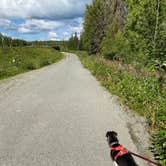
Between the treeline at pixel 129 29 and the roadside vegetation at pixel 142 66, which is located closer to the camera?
the roadside vegetation at pixel 142 66

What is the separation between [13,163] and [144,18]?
1611cm

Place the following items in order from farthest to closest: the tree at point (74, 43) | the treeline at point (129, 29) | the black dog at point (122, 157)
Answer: the tree at point (74, 43) < the treeline at point (129, 29) < the black dog at point (122, 157)

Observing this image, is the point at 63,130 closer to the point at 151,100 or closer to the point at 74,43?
the point at 151,100

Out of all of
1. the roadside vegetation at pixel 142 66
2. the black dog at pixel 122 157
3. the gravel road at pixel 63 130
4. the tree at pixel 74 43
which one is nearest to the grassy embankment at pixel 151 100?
the roadside vegetation at pixel 142 66

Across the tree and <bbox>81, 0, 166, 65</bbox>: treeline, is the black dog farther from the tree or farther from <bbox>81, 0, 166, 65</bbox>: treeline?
the tree

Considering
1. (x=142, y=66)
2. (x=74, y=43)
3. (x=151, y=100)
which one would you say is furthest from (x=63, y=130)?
(x=74, y=43)

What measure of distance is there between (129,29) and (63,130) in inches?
755

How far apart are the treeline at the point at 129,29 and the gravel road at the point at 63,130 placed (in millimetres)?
2329

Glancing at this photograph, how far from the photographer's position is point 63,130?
22.8 feet

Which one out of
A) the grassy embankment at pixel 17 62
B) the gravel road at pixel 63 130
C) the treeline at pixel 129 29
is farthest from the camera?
the grassy embankment at pixel 17 62

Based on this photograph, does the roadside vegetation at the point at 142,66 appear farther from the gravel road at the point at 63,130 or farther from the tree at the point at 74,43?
the tree at the point at 74,43

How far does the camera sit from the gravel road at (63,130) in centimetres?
524

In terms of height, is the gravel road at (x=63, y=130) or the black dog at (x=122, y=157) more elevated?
the black dog at (x=122, y=157)

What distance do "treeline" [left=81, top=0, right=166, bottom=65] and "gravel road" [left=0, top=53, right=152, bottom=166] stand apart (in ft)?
7.64
